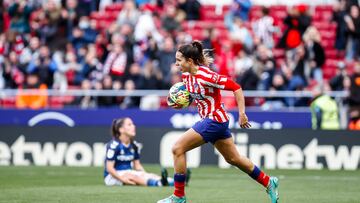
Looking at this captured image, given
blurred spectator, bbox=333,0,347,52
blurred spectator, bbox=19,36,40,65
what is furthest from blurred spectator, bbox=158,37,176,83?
→ blurred spectator, bbox=333,0,347,52

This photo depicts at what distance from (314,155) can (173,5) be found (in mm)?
8119

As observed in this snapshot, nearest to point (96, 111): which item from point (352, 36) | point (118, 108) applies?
point (118, 108)

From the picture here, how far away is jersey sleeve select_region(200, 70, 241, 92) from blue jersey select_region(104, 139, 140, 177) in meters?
4.50

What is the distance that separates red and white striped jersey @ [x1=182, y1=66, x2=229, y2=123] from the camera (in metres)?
11.4

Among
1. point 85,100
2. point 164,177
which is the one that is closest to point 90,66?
point 85,100

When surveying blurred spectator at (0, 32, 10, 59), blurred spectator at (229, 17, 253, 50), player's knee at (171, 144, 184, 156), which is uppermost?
blurred spectator at (229, 17, 253, 50)

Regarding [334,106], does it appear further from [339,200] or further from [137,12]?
[339,200]

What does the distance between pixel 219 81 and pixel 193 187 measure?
413 cm

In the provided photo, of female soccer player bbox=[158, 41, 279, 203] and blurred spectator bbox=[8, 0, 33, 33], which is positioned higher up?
blurred spectator bbox=[8, 0, 33, 33]

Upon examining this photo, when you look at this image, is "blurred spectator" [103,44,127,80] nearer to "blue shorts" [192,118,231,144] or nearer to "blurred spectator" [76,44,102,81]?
"blurred spectator" [76,44,102,81]

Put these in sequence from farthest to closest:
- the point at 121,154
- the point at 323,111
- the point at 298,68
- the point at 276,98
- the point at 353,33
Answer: the point at 353,33 < the point at 298,68 < the point at 276,98 < the point at 323,111 < the point at 121,154

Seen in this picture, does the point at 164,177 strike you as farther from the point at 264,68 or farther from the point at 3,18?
the point at 3,18

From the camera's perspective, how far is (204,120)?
37.9 feet

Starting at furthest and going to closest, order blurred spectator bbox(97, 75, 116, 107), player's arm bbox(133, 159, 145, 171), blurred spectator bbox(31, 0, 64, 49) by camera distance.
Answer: blurred spectator bbox(31, 0, 64, 49), blurred spectator bbox(97, 75, 116, 107), player's arm bbox(133, 159, 145, 171)
